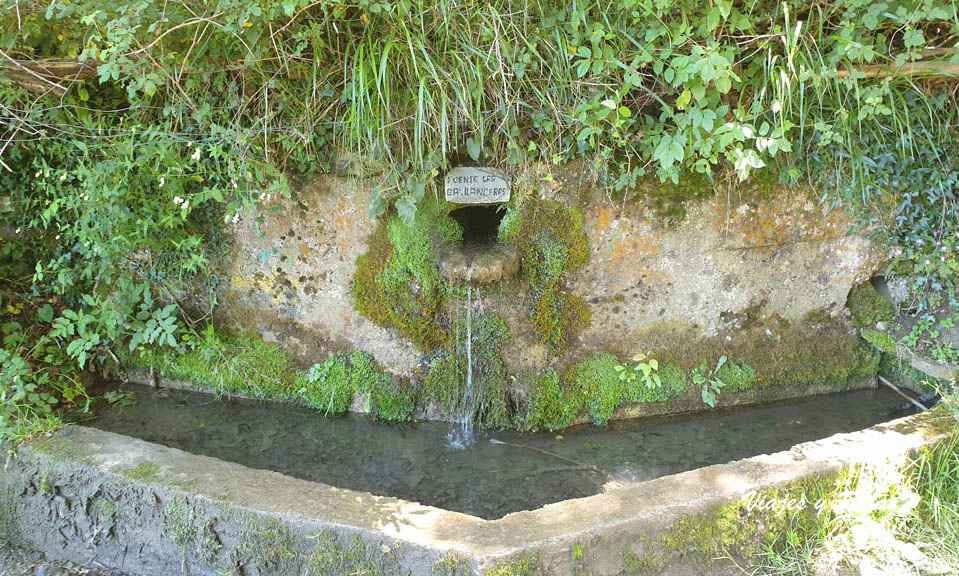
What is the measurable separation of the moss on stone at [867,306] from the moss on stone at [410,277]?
250cm

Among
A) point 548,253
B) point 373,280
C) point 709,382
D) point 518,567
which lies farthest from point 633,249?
point 518,567

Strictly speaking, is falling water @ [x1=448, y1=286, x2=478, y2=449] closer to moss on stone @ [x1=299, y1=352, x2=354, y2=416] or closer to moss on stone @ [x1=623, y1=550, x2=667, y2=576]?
moss on stone @ [x1=299, y1=352, x2=354, y2=416]

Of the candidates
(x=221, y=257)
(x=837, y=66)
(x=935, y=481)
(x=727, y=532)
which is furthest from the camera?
(x=221, y=257)

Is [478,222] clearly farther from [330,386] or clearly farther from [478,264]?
[330,386]

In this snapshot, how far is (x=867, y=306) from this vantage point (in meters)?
3.72

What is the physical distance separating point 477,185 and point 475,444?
4.62ft

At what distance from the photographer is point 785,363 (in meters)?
3.60

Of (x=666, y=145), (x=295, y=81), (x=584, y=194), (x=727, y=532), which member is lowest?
(x=727, y=532)

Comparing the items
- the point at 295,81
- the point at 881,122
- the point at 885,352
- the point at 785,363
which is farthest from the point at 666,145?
the point at 885,352

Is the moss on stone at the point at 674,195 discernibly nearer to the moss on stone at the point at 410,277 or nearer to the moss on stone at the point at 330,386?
the moss on stone at the point at 410,277

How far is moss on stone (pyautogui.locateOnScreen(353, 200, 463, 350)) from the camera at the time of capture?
133 inches

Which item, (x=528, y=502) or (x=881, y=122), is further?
(x=881, y=122)

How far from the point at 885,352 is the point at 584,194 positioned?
2.18m

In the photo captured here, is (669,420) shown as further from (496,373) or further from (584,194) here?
(584,194)
